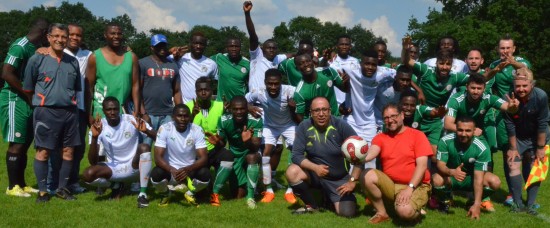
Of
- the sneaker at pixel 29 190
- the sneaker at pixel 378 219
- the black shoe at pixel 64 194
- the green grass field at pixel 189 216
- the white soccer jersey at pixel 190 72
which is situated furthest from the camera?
the white soccer jersey at pixel 190 72

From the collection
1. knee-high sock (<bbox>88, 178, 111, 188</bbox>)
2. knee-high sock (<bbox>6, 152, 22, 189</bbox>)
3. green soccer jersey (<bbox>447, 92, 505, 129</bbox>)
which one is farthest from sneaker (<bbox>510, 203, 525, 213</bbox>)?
knee-high sock (<bbox>6, 152, 22, 189</bbox>)

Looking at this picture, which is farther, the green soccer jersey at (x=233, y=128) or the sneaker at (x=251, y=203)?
the green soccer jersey at (x=233, y=128)

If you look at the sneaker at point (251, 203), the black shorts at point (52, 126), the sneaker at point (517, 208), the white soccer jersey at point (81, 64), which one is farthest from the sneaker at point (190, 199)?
the sneaker at point (517, 208)

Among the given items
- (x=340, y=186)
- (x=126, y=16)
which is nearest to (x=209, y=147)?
(x=340, y=186)

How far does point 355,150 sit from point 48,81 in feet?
13.6

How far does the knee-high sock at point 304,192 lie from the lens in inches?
271

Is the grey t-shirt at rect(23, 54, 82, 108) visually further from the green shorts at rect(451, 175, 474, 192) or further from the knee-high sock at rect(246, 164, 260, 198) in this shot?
the green shorts at rect(451, 175, 474, 192)

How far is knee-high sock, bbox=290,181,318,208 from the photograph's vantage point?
6.89 meters

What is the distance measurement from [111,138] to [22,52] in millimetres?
1717

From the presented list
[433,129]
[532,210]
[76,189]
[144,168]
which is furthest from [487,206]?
[76,189]

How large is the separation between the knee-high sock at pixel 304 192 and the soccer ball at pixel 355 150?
74cm

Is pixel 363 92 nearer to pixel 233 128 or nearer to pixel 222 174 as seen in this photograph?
pixel 233 128

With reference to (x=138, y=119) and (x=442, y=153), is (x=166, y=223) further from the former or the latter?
(x=442, y=153)

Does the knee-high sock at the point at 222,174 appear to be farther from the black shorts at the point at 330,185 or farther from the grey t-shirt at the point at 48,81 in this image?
the grey t-shirt at the point at 48,81
